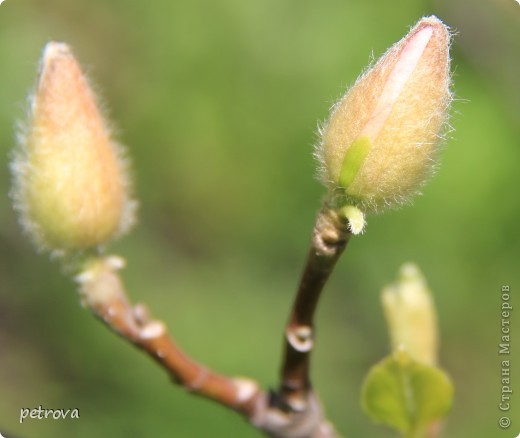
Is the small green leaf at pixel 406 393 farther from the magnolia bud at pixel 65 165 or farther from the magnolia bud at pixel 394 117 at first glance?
the magnolia bud at pixel 65 165

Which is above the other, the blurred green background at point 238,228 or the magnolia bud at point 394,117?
the blurred green background at point 238,228

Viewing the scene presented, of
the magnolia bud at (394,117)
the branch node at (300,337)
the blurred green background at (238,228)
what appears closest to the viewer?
the magnolia bud at (394,117)

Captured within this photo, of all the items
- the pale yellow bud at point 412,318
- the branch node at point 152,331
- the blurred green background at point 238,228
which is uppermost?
the blurred green background at point 238,228

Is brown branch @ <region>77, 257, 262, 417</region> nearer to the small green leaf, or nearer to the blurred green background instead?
the small green leaf

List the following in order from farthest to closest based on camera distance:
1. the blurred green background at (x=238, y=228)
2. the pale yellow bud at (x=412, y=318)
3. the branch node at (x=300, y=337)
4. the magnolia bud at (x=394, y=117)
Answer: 1. the blurred green background at (x=238, y=228)
2. the pale yellow bud at (x=412, y=318)
3. the branch node at (x=300, y=337)
4. the magnolia bud at (x=394, y=117)

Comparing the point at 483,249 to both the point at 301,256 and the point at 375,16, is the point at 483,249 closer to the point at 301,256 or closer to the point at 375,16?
the point at 301,256

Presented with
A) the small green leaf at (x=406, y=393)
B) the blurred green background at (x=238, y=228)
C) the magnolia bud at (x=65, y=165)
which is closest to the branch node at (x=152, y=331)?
the magnolia bud at (x=65, y=165)

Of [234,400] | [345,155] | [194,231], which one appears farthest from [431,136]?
[194,231]
